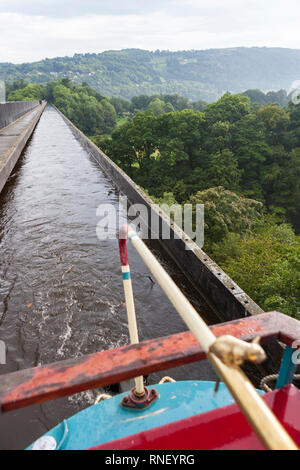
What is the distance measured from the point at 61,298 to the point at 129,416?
4.05m

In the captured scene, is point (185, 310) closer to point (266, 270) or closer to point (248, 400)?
point (248, 400)

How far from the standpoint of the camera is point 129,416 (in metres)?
2.01

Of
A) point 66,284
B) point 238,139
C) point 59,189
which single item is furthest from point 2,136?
point 238,139

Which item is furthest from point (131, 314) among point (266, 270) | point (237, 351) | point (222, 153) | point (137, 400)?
point (222, 153)

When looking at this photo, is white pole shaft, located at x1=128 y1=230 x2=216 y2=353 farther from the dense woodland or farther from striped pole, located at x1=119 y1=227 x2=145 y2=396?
the dense woodland

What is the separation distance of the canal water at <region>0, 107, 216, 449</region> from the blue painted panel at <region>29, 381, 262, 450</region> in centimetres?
198

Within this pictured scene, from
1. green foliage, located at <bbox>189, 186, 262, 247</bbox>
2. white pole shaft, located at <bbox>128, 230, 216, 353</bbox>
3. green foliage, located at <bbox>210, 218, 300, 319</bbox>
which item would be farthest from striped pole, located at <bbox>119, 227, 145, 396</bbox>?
green foliage, located at <bbox>189, 186, 262, 247</bbox>

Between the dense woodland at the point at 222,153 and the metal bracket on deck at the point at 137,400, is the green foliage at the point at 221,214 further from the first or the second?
the metal bracket on deck at the point at 137,400

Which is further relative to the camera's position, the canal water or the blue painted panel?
the canal water

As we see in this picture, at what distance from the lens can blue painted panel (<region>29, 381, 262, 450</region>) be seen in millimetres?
1834

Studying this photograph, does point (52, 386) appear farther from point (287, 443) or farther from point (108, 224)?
point (108, 224)

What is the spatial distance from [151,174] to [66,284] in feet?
90.7
